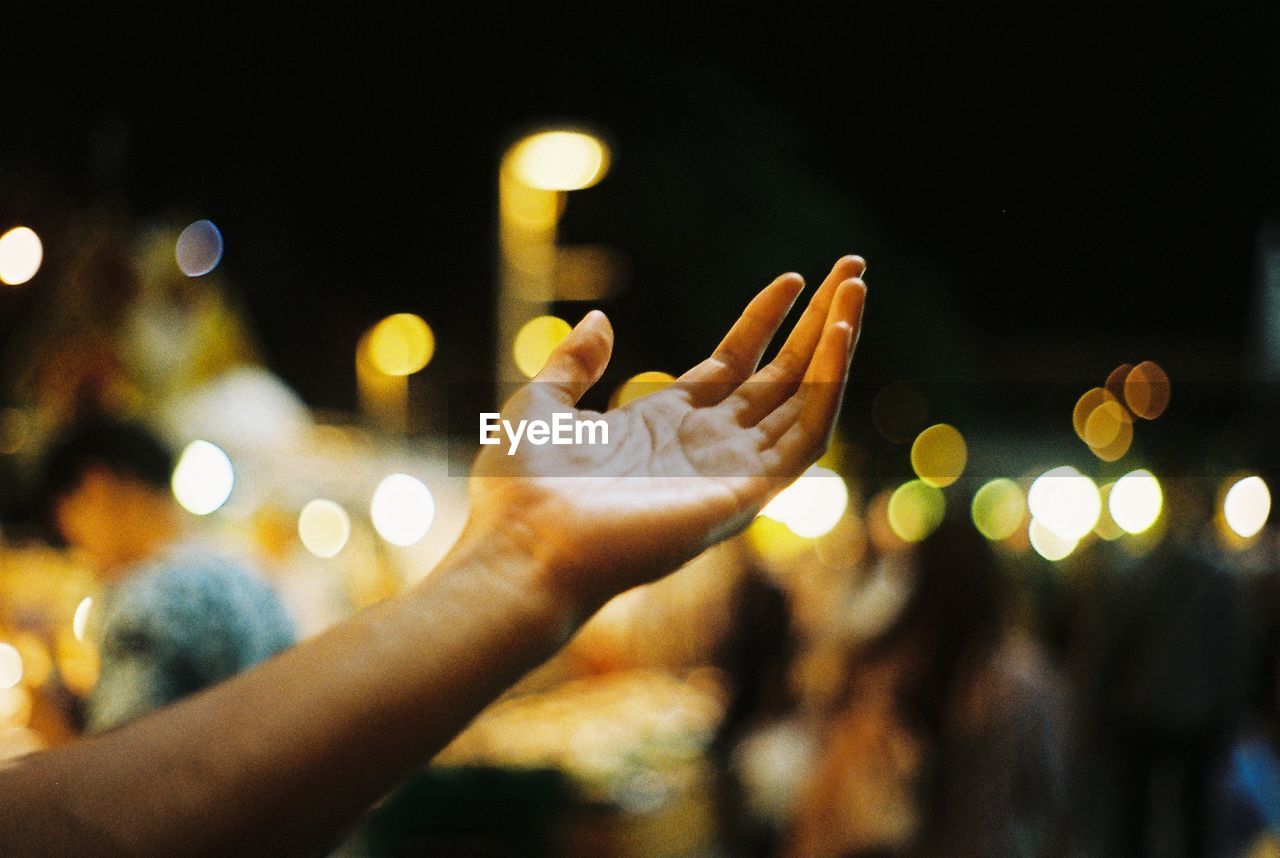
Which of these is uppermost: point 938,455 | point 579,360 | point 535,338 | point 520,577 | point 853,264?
point 938,455

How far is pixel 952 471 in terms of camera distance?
26.1 meters

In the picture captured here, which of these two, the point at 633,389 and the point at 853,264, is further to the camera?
the point at 633,389

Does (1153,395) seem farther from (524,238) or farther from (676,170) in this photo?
(524,238)

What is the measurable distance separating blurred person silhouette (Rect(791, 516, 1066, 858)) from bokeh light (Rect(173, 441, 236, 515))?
8.04 feet

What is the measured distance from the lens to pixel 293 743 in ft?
2.63

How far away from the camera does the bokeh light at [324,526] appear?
6324 millimetres

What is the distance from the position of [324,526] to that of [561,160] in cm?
295

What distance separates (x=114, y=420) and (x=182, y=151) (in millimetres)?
3929

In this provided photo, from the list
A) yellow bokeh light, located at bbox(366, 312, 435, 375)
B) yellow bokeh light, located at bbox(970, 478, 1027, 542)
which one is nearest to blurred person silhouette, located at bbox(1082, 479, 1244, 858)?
yellow bokeh light, located at bbox(366, 312, 435, 375)

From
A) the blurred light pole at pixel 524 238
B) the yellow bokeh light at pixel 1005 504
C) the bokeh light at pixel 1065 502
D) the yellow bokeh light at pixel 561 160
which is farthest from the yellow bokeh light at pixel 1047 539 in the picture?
the yellow bokeh light at pixel 561 160

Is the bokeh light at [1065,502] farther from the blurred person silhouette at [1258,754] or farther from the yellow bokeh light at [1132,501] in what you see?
the blurred person silhouette at [1258,754]

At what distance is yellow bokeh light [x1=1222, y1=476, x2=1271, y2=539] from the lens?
4.87 metres

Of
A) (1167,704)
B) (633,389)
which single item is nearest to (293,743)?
(633,389)

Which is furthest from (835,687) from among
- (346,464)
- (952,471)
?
(952,471)
